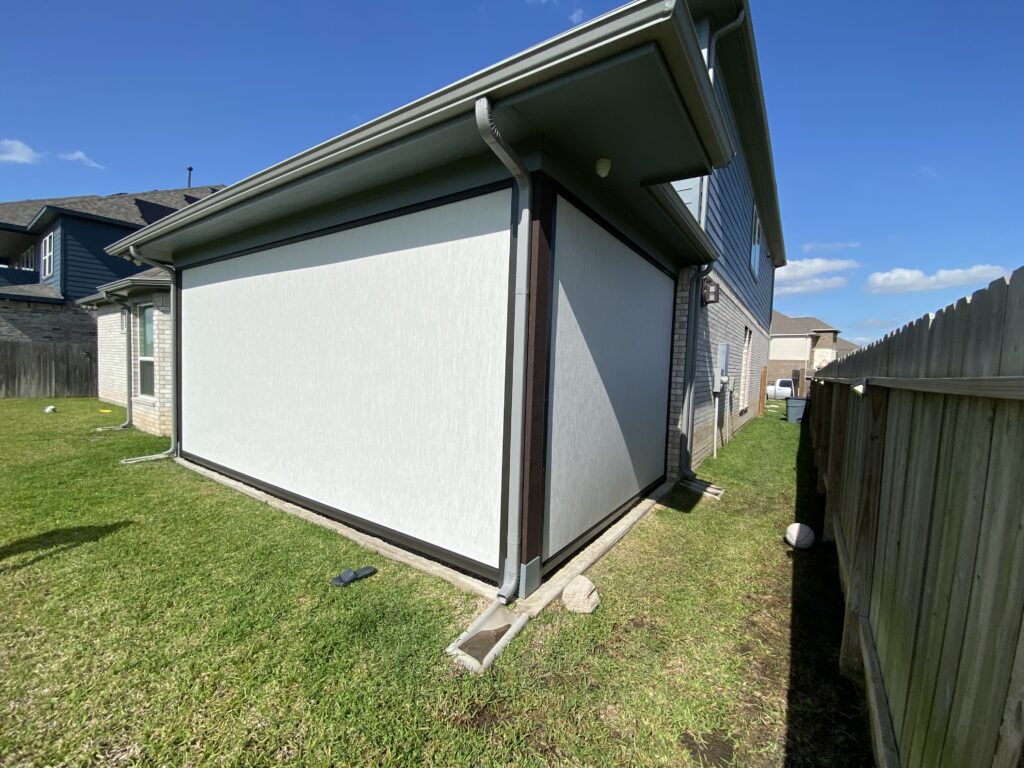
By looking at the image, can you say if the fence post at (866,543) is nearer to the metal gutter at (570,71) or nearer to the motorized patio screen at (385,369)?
the metal gutter at (570,71)

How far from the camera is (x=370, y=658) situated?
2.36 meters

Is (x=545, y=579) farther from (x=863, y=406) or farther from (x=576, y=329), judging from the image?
(x=863, y=406)

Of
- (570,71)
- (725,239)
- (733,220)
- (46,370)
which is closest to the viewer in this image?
(570,71)

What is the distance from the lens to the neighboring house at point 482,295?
248cm

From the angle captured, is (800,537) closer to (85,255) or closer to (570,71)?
(570,71)

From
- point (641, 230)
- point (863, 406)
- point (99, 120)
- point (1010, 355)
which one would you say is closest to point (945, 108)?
point (641, 230)

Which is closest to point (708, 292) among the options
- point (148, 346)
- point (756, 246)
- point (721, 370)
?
point (721, 370)

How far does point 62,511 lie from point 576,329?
522 cm

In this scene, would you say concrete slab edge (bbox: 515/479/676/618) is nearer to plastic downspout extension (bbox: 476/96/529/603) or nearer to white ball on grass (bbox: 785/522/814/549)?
plastic downspout extension (bbox: 476/96/529/603)

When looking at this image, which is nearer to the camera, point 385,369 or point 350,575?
point 350,575

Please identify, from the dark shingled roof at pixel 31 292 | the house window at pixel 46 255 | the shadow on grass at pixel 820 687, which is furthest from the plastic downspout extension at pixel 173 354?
the house window at pixel 46 255

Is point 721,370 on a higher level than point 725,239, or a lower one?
lower

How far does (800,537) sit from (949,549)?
3.23 metres

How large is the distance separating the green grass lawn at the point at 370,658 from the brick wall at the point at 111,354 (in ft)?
31.0
